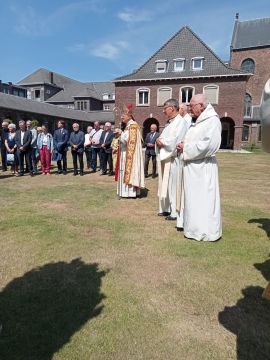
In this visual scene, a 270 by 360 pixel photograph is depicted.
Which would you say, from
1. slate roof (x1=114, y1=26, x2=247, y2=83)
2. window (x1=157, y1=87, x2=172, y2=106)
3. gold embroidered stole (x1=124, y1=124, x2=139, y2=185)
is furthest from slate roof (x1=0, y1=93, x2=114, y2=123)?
gold embroidered stole (x1=124, y1=124, x2=139, y2=185)

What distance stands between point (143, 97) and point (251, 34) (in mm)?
25984

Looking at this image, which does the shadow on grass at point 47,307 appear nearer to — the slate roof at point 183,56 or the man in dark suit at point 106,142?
the man in dark suit at point 106,142

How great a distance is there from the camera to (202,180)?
484 centimetres

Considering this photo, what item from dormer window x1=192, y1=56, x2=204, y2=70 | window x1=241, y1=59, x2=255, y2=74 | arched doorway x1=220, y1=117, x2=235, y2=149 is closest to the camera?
dormer window x1=192, y1=56, x2=204, y2=70

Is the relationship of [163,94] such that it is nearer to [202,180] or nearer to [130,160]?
[130,160]

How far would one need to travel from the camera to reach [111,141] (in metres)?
12.0

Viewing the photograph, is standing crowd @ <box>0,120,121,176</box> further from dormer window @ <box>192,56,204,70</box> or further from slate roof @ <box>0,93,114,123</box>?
slate roof @ <box>0,93,114,123</box>

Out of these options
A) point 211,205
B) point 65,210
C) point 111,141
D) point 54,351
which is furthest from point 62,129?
point 54,351

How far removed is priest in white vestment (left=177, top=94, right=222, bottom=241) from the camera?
4770 mm

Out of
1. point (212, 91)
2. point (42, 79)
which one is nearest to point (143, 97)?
point (212, 91)

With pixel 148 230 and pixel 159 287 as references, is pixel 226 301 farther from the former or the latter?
pixel 148 230

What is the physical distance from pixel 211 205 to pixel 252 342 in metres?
2.46

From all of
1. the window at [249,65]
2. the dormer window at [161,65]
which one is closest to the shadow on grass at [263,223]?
the dormer window at [161,65]

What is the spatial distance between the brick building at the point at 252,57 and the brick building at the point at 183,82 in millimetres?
13313
